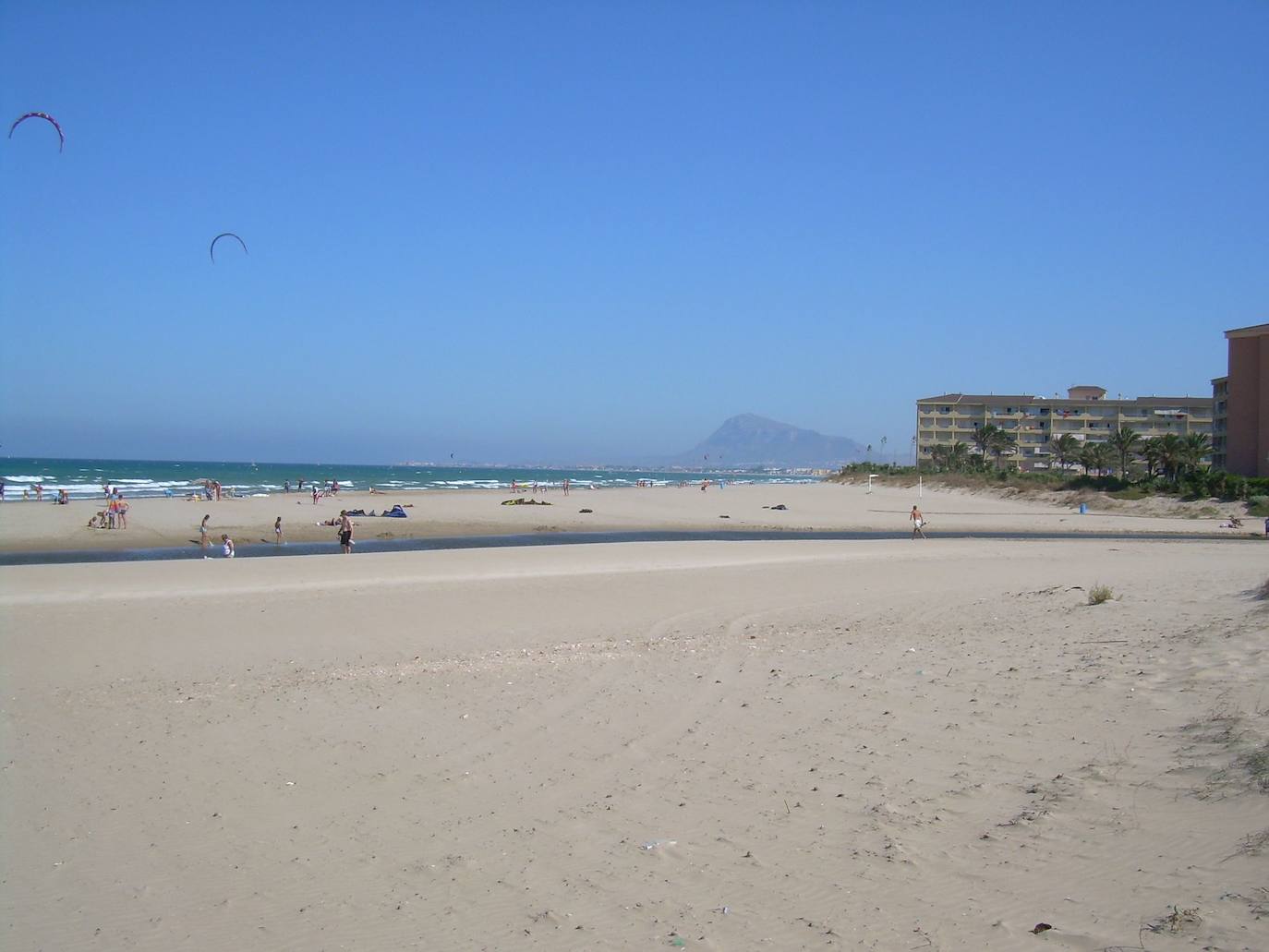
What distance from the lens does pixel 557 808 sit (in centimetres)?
591

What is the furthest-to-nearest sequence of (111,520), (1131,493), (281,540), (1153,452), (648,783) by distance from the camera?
(1153,452), (1131,493), (111,520), (281,540), (648,783)

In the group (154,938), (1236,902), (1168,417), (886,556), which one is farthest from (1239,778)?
(1168,417)

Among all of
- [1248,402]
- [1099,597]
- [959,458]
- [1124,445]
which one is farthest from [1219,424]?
[1099,597]

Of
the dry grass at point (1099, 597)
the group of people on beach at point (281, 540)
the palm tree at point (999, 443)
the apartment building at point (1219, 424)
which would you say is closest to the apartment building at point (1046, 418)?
the palm tree at point (999, 443)

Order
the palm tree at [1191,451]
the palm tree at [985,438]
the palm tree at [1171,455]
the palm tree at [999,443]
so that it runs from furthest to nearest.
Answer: the palm tree at [985,438], the palm tree at [999,443], the palm tree at [1191,451], the palm tree at [1171,455]

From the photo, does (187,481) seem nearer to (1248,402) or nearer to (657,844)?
(1248,402)

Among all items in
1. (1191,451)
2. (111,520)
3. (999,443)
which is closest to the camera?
(111,520)

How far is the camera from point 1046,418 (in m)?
96.4

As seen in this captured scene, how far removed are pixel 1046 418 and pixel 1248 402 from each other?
43.8m

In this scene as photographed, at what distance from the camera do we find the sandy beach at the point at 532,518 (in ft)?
109

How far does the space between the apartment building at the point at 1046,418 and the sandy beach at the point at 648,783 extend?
89.2 metres

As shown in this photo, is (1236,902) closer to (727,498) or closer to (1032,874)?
(1032,874)

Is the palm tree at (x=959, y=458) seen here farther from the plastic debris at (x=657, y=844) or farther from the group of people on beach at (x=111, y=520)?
the plastic debris at (x=657, y=844)

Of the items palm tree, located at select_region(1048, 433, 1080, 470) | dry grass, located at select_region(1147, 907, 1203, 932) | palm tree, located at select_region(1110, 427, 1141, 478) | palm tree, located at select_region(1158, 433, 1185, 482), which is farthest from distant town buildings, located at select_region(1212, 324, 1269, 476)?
dry grass, located at select_region(1147, 907, 1203, 932)
